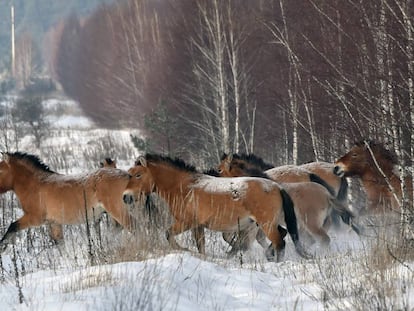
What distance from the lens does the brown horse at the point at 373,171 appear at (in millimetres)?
11406

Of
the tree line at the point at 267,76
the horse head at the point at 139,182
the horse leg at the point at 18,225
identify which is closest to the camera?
the horse head at the point at 139,182

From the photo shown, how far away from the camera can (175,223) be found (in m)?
9.55

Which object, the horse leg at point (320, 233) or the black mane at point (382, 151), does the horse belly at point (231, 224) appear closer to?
the horse leg at point (320, 233)

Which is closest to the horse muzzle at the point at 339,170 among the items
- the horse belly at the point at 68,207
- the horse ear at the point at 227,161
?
the horse ear at the point at 227,161

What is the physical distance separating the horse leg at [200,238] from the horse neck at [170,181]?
526mm

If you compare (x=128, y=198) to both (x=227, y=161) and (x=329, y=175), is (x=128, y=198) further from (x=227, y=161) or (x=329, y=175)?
(x=329, y=175)

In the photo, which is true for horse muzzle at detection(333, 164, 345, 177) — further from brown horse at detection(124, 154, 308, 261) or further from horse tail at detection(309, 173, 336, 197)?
brown horse at detection(124, 154, 308, 261)

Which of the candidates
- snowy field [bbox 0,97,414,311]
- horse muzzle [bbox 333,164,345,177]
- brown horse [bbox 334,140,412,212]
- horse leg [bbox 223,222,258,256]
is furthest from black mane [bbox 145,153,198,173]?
horse muzzle [bbox 333,164,345,177]

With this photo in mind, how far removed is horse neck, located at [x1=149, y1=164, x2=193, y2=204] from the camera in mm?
9859

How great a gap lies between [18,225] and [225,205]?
328cm

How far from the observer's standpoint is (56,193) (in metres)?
10.9

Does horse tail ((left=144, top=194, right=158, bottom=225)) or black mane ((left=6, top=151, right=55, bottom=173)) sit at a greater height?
black mane ((left=6, top=151, right=55, bottom=173))

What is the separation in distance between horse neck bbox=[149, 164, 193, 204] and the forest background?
2.47 m

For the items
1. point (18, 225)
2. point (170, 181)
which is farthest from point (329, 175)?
point (18, 225)
